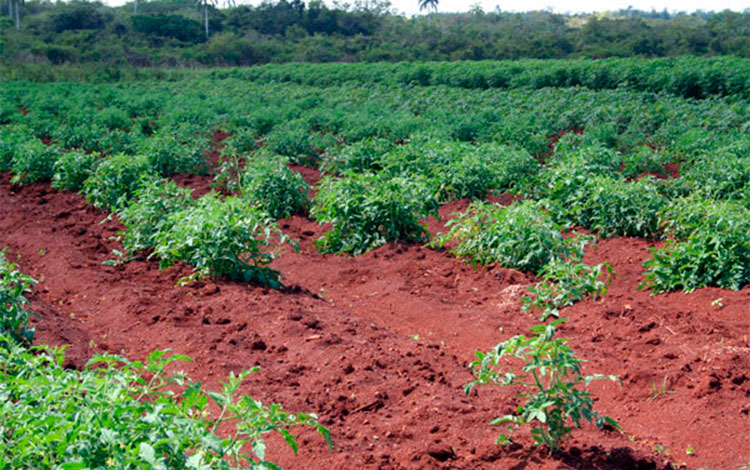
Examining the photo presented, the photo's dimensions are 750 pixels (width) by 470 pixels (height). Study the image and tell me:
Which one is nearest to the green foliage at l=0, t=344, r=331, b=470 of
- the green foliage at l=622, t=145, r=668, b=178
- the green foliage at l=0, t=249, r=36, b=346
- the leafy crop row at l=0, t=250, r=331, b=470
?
the leafy crop row at l=0, t=250, r=331, b=470

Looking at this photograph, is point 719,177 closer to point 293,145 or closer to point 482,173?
point 482,173

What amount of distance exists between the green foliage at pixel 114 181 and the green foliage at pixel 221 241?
136 inches

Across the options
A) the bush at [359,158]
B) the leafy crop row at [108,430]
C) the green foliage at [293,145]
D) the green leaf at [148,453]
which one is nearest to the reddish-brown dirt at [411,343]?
the leafy crop row at [108,430]

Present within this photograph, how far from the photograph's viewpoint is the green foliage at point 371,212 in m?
7.96

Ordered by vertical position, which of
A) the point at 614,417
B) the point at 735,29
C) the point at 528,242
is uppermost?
the point at 735,29

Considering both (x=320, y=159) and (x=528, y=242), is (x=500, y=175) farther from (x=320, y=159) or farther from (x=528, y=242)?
(x=320, y=159)

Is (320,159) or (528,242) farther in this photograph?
(320,159)

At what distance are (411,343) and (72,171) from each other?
7.97 m

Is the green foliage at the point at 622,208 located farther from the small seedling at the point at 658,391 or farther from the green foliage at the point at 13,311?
the green foliage at the point at 13,311

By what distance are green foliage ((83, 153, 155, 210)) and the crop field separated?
54 mm

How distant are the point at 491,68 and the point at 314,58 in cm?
2211

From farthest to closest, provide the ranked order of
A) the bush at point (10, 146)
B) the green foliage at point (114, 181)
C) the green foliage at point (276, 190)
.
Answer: the bush at point (10, 146), the green foliage at point (114, 181), the green foliage at point (276, 190)

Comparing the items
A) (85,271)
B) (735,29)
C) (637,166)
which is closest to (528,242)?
(85,271)

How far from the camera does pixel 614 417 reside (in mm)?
4465
